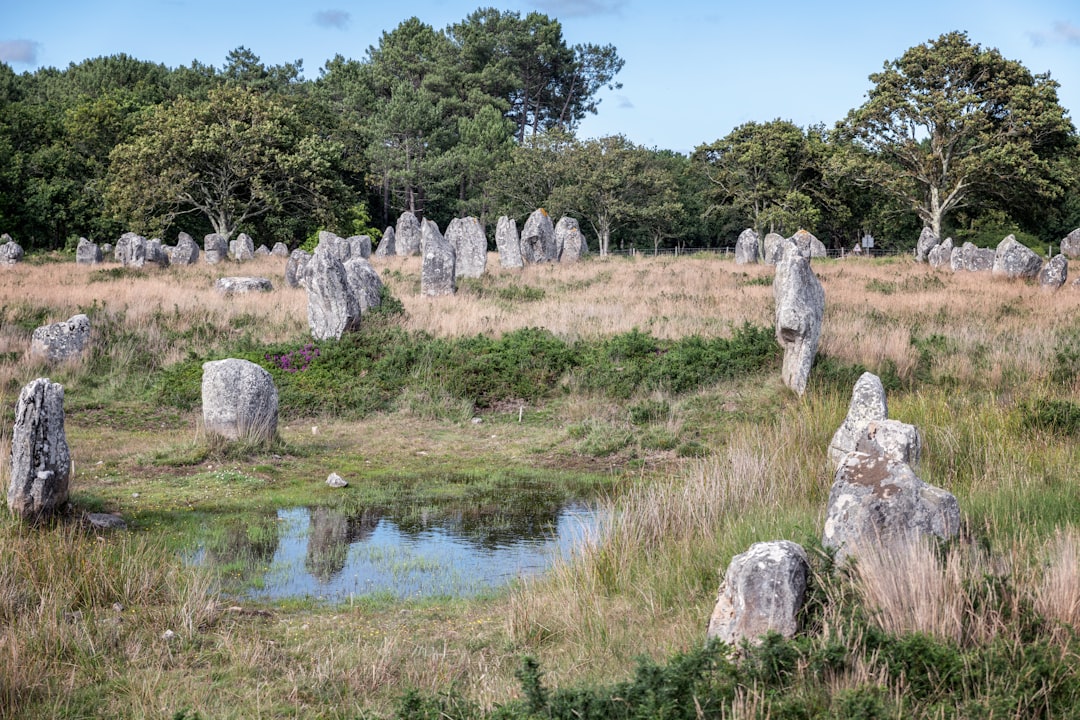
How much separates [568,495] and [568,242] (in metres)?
30.8

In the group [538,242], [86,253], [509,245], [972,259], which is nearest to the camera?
[972,259]

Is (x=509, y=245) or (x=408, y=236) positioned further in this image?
(x=408, y=236)

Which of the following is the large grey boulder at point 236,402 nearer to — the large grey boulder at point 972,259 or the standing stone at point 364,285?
the standing stone at point 364,285

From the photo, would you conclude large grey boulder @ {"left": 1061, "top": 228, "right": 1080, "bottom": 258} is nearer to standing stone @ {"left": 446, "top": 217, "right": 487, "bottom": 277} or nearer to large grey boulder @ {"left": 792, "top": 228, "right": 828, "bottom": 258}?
large grey boulder @ {"left": 792, "top": 228, "right": 828, "bottom": 258}

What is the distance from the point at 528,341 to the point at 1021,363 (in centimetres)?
799

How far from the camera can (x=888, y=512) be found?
586cm

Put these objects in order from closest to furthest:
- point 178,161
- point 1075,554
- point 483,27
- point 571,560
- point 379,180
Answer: point 1075,554 → point 571,560 → point 178,161 → point 379,180 → point 483,27

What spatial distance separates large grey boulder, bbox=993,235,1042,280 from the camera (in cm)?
2859

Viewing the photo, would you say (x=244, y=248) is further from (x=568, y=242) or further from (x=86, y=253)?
(x=568, y=242)

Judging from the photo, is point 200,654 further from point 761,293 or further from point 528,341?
point 761,293

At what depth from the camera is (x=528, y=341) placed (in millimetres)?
17594

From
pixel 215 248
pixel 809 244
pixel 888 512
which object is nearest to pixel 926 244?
pixel 809 244

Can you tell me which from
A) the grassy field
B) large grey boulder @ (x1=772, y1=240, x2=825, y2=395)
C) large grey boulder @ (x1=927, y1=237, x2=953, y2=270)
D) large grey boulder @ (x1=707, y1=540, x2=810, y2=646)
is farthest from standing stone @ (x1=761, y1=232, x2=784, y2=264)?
large grey boulder @ (x1=707, y1=540, x2=810, y2=646)

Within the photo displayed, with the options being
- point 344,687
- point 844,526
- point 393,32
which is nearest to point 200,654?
point 344,687
